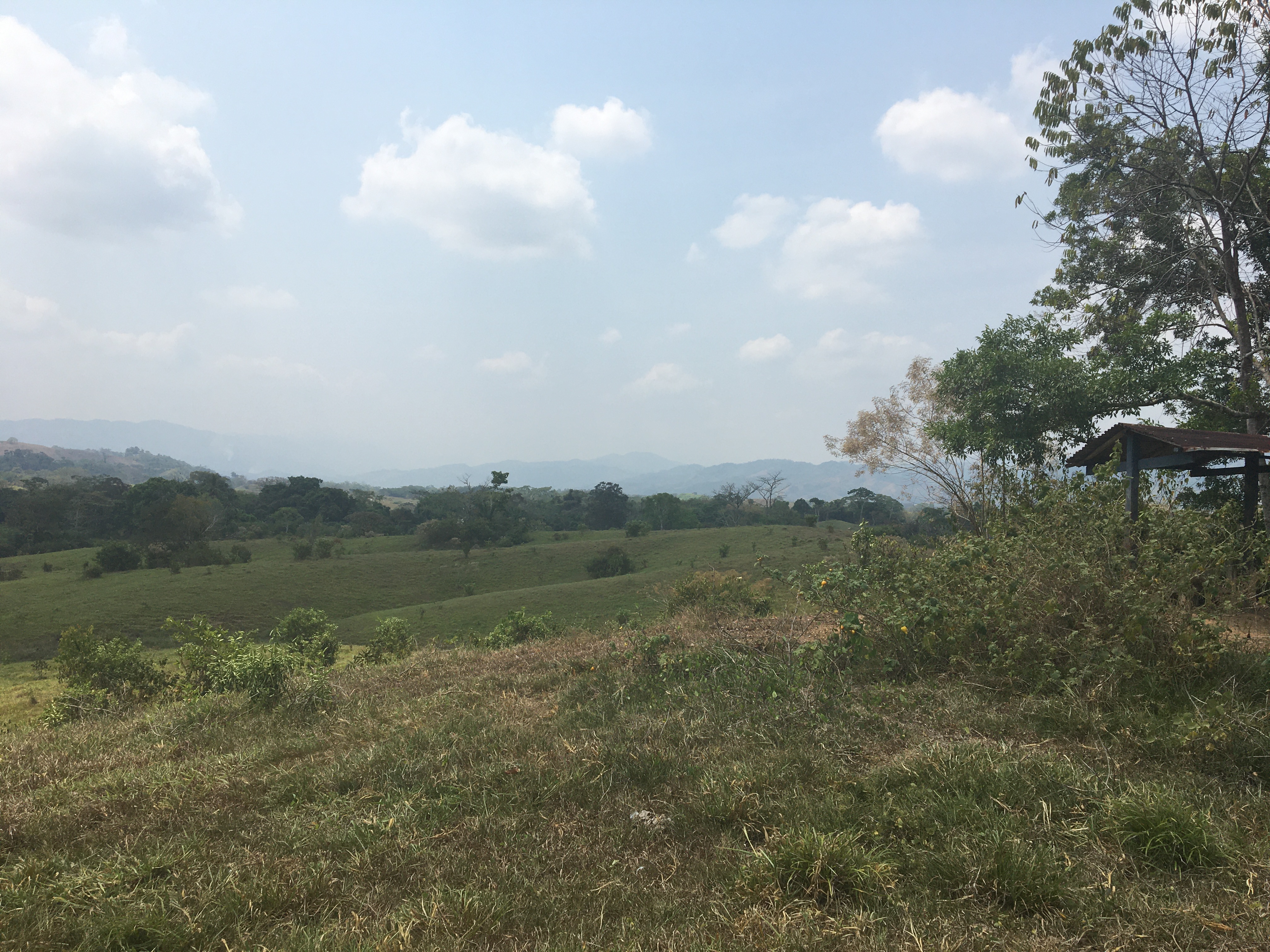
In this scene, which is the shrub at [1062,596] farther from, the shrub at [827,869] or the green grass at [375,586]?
the green grass at [375,586]

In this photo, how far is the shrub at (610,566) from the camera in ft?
153

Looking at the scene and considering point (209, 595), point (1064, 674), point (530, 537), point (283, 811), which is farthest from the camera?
point (530, 537)

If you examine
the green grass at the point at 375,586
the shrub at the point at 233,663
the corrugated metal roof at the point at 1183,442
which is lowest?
the green grass at the point at 375,586

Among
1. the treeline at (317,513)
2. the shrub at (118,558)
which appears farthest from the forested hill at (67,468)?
the shrub at (118,558)

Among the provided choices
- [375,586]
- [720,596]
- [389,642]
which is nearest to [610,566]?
[375,586]

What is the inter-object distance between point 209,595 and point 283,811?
40.9m

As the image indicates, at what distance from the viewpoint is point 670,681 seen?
623 centimetres

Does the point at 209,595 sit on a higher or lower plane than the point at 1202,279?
lower

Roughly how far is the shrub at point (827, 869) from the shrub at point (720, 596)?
6.57 meters

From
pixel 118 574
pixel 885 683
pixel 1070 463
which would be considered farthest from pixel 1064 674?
pixel 118 574

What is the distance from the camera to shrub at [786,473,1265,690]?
485 centimetres

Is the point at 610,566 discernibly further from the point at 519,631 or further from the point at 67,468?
the point at 67,468

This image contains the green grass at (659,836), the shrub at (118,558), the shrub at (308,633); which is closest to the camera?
the green grass at (659,836)

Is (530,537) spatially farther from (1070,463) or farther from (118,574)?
(1070,463)
